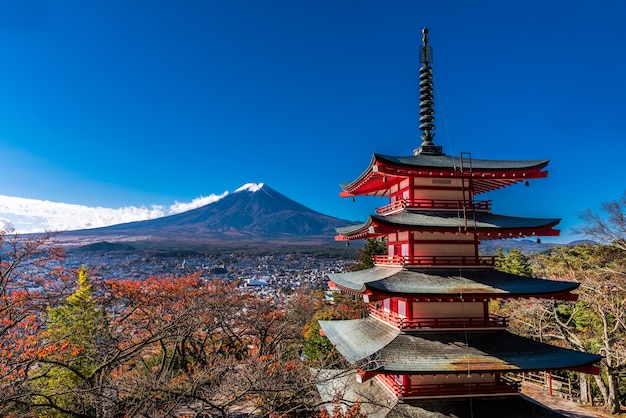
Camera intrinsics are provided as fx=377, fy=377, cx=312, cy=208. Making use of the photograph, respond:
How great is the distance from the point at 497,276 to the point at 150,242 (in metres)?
66.1

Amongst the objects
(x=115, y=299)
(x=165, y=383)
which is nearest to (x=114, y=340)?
(x=165, y=383)

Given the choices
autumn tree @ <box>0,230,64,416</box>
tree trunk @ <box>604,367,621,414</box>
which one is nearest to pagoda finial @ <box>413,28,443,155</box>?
autumn tree @ <box>0,230,64,416</box>

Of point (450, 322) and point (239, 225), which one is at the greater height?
point (239, 225)

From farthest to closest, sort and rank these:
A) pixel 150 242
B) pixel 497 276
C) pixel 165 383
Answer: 1. pixel 150 242
2. pixel 165 383
3. pixel 497 276

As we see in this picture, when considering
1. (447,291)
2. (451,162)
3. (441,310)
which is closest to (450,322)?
(441,310)

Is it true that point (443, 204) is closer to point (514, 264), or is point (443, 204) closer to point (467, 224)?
point (467, 224)

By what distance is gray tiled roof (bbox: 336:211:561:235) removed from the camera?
29.6 feet

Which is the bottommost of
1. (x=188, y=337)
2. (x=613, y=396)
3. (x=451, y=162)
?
(x=613, y=396)

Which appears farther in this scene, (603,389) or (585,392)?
(585,392)

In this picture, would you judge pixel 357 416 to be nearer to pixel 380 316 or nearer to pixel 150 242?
pixel 380 316

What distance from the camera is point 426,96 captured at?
37.0 feet

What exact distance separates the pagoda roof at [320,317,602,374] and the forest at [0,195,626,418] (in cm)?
159

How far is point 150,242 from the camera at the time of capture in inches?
2618

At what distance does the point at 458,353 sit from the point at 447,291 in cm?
145
